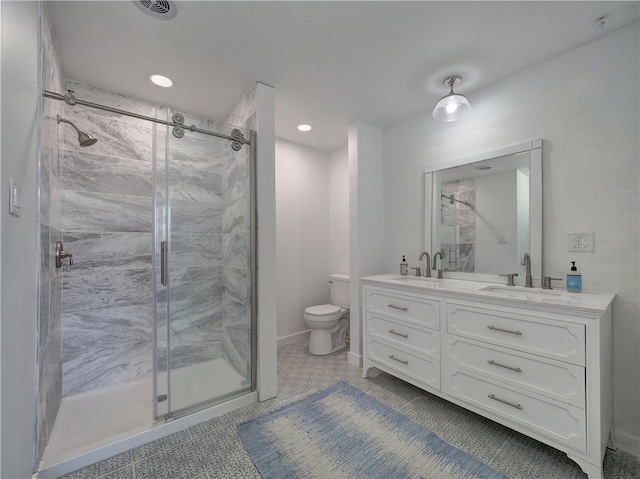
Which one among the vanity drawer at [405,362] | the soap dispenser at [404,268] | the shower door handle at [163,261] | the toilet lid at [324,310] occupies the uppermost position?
the shower door handle at [163,261]

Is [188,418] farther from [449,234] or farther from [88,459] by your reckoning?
[449,234]

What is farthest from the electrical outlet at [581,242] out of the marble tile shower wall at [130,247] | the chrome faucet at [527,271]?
the marble tile shower wall at [130,247]

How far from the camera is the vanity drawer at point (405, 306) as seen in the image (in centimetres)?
189

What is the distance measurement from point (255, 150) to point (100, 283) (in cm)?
162

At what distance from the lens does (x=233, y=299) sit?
7.29 feet

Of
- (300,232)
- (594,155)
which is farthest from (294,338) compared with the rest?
(594,155)

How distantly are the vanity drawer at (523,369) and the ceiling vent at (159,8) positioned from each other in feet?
8.27

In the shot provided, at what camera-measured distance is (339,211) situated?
3465mm

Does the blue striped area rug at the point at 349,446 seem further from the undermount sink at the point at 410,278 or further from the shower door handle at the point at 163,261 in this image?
the shower door handle at the point at 163,261

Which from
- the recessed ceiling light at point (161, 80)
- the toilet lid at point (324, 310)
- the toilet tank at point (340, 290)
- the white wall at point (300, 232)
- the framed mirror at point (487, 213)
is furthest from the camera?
the white wall at point (300, 232)

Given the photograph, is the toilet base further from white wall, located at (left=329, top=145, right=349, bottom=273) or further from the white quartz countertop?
the white quartz countertop

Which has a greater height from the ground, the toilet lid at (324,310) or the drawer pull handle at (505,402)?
the toilet lid at (324,310)

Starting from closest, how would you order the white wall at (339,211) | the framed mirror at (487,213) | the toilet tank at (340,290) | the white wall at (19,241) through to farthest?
the white wall at (19,241) → the framed mirror at (487,213) → the toilet tank at (340,290) → the white wall at (339,211)

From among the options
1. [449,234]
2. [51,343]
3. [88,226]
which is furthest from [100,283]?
[449,234]
